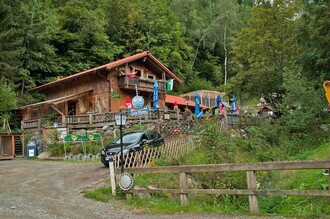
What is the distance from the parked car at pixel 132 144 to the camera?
14781 mm

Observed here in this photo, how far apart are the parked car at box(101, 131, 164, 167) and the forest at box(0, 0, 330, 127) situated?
337 inches

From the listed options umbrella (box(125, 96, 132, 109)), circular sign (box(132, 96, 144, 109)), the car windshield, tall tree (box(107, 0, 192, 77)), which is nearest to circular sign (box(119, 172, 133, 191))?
the car windshield

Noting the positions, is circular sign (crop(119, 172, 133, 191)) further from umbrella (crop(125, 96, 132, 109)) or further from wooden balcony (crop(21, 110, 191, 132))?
umbrella (crop(125, 96, 132, 109))

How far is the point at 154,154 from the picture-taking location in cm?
1321

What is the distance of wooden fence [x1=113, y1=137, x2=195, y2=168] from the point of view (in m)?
11.4

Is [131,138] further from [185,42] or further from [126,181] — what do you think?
[185,42]

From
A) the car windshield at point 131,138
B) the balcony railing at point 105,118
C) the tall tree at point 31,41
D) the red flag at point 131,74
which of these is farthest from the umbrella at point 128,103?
the car windshield at point 131,138

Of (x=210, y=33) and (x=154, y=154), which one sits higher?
(x=210, y=33)

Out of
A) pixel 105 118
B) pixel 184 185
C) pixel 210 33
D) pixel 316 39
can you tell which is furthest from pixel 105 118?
pixel 210 33

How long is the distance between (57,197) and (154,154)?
13.9 feet

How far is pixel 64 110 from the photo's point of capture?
33281 millimetres

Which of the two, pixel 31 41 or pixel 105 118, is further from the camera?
pixel 31 41

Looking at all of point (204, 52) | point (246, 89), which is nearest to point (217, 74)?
point (204, 52)

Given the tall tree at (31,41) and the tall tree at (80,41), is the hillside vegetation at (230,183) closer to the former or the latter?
the tall tree at (31,41)
